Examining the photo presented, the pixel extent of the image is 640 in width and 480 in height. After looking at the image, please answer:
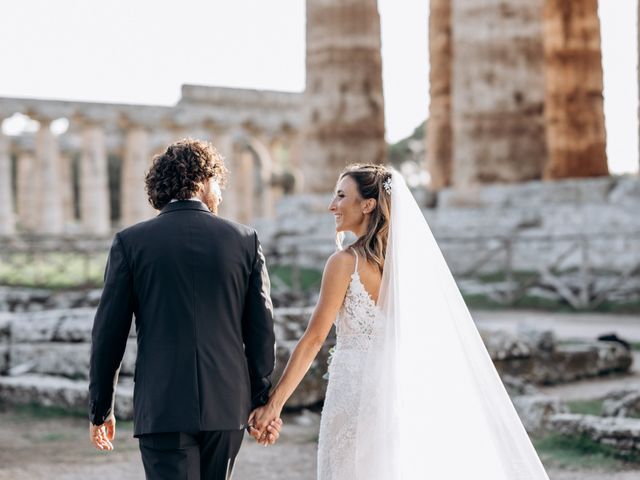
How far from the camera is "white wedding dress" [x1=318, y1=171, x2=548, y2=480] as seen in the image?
180 inches

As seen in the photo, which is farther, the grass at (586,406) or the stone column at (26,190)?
the stone column at (26,190)

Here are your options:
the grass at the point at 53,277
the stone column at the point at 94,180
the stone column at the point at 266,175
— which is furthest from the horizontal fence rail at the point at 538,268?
the stone column at the point at 94,180

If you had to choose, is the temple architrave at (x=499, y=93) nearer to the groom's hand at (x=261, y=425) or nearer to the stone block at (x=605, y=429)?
the stone block at (x=605, y=429)

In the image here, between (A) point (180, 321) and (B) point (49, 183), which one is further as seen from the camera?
(B) point (49, 183)

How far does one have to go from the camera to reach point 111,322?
416 cm

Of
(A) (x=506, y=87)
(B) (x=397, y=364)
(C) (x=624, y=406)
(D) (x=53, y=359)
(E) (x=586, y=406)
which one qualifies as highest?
(A) (x=506, y=87)

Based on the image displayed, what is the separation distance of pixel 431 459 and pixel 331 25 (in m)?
21.3

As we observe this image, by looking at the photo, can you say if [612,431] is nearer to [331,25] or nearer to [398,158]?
[331,25]

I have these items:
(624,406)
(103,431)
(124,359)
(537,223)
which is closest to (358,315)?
(103,431)

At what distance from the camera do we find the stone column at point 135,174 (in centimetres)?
4797

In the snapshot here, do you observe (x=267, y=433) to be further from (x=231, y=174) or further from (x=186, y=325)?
(x=231, y=174)

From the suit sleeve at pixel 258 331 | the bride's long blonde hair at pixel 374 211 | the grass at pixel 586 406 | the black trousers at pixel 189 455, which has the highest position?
the bride's long blonde hair at pixel 374 211

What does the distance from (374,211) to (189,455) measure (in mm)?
1320

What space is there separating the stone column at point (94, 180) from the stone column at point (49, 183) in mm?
1093
